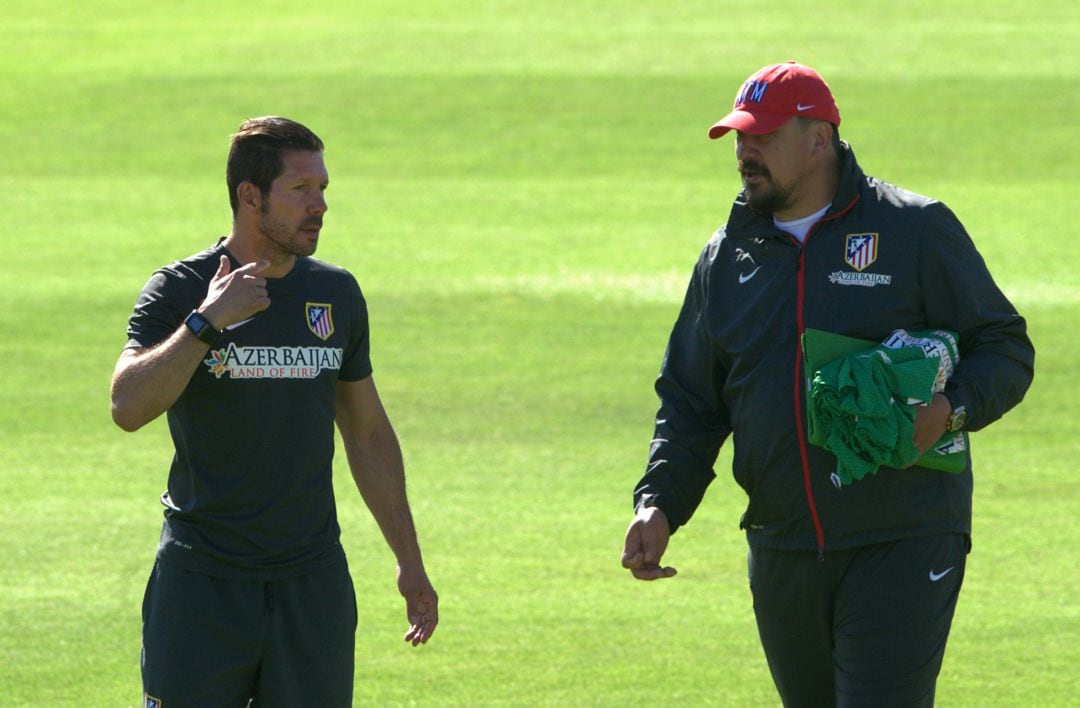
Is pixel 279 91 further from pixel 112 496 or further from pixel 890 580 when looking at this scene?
pixel 890 580

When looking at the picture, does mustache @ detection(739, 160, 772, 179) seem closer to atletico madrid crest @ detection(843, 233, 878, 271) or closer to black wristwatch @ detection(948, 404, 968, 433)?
atletico madrid crest @ detection(843, 233, 878, 271)

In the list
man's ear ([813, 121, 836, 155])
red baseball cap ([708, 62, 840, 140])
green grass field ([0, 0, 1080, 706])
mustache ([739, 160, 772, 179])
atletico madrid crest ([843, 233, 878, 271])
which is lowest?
green grass field ([0, 0, 1080, 706])

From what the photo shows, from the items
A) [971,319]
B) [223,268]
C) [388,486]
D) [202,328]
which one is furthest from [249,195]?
[971,319]

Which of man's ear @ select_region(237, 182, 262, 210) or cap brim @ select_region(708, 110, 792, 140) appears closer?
man's ear @ select_region(237, 182, 262, 210)

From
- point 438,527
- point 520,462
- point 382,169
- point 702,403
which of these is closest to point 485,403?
point 520,462

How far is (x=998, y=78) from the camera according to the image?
24.3 metres

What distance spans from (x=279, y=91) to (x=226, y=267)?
2026cm

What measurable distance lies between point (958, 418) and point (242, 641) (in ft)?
6.31

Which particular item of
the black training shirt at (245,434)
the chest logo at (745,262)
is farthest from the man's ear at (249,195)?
the chest logo at (745,262)

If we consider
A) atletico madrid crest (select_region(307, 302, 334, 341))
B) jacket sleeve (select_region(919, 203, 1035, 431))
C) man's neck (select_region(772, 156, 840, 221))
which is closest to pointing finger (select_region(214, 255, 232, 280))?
atletico madrid crest (select_region(307, 302, 334, 341))

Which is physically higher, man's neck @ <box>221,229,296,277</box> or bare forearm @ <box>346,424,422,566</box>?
man's neck @ <box>221,229,296,277</box>

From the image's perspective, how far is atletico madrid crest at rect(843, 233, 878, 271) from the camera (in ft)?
15.7

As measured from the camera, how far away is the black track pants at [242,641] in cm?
455

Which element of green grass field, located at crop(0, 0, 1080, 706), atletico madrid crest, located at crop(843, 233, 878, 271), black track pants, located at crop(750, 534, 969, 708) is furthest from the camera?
green grass field, located at crop(0, 0, 1080, 706)
